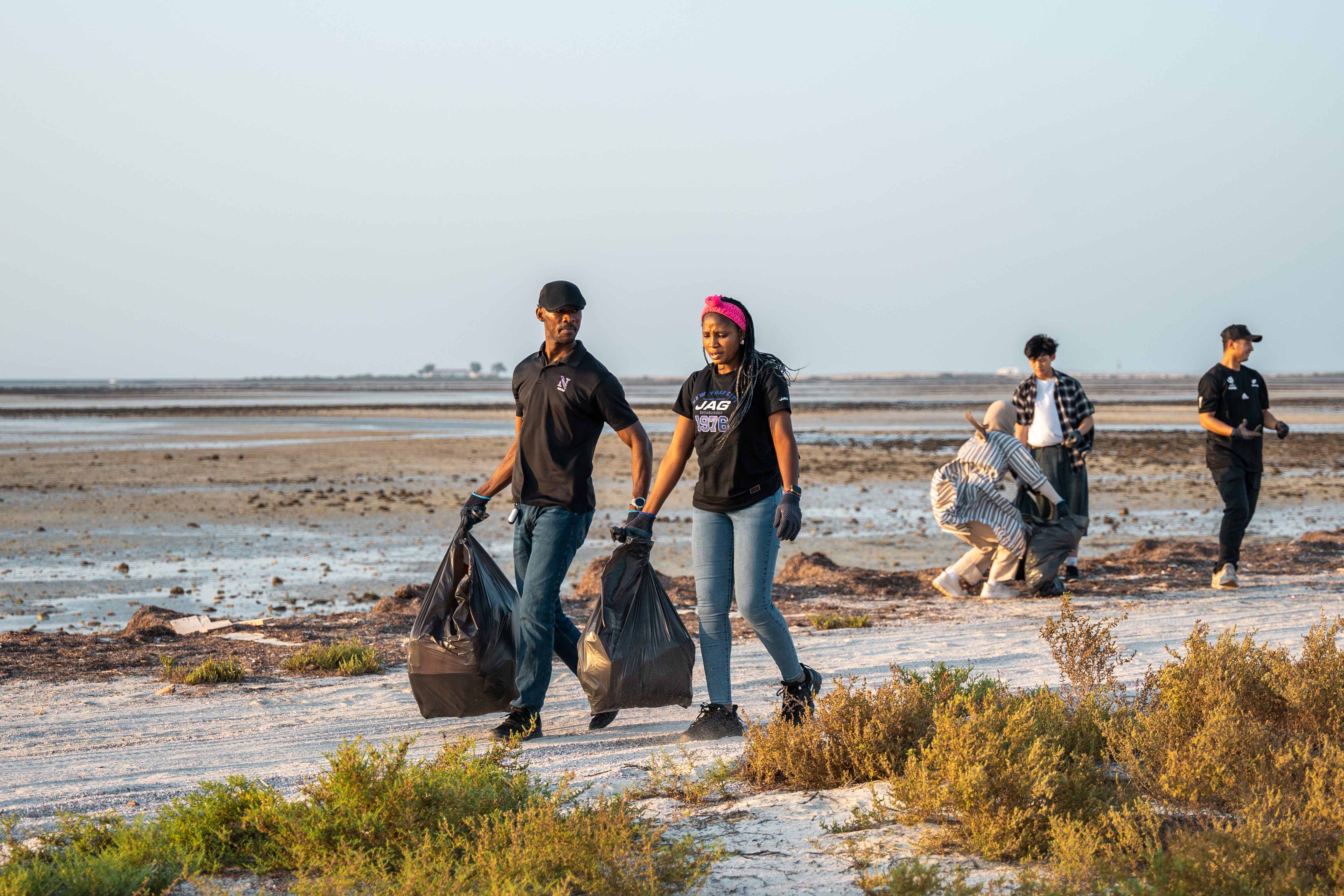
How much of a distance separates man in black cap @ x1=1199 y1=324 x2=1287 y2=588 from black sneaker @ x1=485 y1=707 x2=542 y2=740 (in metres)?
5.90

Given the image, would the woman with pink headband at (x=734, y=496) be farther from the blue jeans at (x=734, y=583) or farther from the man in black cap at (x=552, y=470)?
the man in black cap at (x=552, y=470)

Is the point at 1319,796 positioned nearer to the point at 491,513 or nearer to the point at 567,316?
the point at 567,316

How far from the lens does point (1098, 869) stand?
3.27 m

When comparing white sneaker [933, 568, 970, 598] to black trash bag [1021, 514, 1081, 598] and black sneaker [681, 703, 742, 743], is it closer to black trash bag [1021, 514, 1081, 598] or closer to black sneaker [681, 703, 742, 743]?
black trash bag [1021, 514, 1081, 598]

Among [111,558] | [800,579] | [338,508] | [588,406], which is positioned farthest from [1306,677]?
[338,508]

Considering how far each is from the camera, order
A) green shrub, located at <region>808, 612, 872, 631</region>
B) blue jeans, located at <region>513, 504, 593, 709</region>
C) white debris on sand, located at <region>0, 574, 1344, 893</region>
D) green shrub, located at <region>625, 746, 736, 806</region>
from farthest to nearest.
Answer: green shrub, located at <region>808, 612, 872, 631</region>
blue jeans, located at <region>513, 504, 593, 709</region>
green shrub, located at <region>625, 746, 736, 806</region>
white debris on sand, located at <region>0, 574, 1344, 893</region>

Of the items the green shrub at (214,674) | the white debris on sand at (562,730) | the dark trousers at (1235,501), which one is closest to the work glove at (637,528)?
the white debris on sand at (562,730)

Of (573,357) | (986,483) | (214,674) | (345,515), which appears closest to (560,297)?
(573,357)

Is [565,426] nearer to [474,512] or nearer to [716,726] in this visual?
[474,512]

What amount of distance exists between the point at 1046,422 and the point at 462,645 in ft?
19.6

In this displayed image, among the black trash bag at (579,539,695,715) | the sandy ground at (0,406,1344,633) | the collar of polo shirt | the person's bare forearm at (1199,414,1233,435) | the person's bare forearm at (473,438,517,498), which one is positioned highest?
the collar of polo shirt

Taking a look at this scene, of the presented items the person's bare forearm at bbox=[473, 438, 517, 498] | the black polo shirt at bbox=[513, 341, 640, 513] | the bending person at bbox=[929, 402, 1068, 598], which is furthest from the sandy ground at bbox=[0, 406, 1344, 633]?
the black polo shirt at bbox=[513, 341, 640, 513]

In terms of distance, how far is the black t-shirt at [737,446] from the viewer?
4.91m

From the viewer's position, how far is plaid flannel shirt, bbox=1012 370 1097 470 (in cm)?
947
